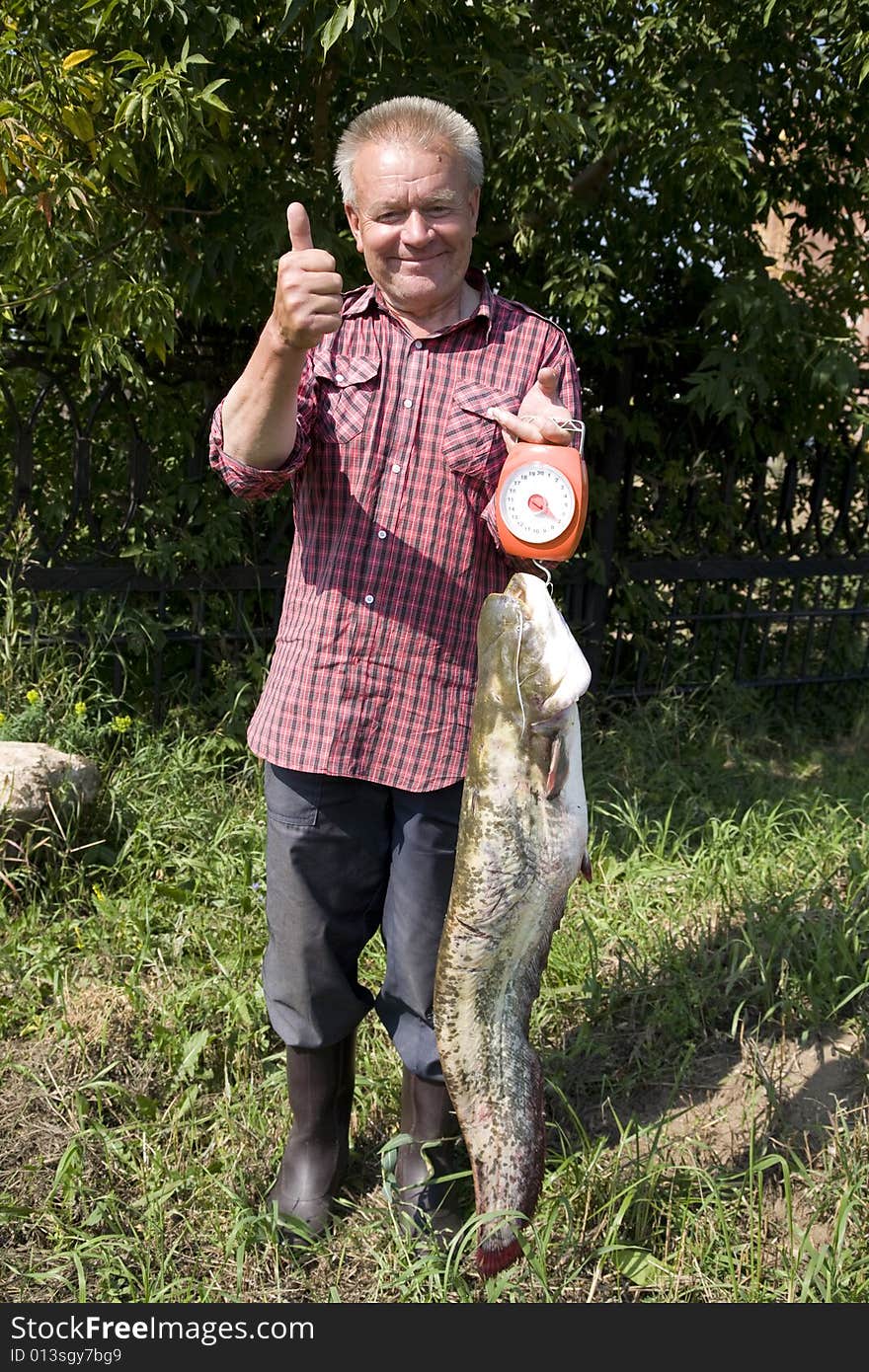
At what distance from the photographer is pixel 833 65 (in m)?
4.88

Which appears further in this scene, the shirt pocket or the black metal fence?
the black metal fence

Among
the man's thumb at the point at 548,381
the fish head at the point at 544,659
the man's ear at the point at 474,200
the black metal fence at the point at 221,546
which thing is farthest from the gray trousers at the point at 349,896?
the black metal fence at the point at 221,546

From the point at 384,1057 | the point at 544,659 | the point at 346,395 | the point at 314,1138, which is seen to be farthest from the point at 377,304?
the point at 384,1057

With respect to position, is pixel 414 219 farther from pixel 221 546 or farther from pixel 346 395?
pixel 221 546

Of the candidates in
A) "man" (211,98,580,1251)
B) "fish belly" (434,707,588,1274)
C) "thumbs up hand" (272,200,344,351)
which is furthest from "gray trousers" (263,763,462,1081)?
"thumbs up hand" (272,200,344,351)

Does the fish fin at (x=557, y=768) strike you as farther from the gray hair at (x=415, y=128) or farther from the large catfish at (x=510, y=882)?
the gray hair at (x=415, y=128)

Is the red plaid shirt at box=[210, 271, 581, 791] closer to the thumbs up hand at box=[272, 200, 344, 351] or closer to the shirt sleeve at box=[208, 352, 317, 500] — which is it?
the shirt sleeve at box=[208, 352, 317, 500]

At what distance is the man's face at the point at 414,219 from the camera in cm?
236

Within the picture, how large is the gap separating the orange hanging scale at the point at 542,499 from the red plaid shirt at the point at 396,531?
0.22 meters

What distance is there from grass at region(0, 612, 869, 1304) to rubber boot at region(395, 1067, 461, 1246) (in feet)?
0.23

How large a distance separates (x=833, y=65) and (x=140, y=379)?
310cm

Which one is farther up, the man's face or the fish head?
the man's face

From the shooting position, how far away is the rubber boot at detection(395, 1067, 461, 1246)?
280 cm

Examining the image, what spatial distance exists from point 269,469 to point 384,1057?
1.82 metres
